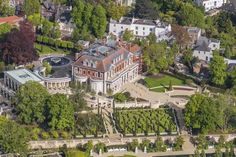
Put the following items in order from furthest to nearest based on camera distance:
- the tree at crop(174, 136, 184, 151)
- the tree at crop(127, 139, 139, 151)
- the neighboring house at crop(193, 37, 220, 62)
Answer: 1. the neighboring house at crop(193, 37, 220, 62)
2. the tree at crop(174, 136, 184, 151)
3. the tree at crop(127, 139, 139, 151)

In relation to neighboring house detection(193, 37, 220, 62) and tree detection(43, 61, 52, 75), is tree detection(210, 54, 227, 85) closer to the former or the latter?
neighboring house detection(193, 37, 220, 62)

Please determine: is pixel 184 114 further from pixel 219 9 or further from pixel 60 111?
pixel 219 9

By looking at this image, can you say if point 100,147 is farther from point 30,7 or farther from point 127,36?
point 30,7

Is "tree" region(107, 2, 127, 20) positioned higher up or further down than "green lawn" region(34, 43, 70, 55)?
higher up

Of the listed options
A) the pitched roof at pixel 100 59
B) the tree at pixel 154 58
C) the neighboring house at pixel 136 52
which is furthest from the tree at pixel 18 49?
the tree at pixel 154 58

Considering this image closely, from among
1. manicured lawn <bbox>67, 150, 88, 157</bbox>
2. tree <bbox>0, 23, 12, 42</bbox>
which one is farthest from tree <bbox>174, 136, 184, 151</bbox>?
tree <bbox>0, 23, 12, 42</bbox>

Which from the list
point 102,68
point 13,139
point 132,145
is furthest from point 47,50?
point 13,139

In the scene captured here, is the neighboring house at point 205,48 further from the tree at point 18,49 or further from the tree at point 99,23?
the tree at point 18,49
